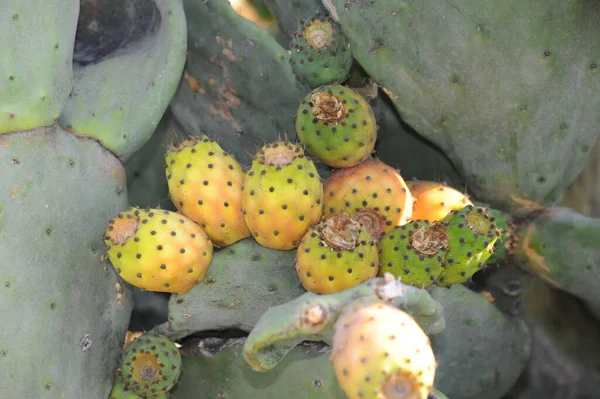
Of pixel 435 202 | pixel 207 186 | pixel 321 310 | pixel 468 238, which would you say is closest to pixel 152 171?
pixel 207 186

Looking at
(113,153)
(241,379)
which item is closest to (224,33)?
(113,153)

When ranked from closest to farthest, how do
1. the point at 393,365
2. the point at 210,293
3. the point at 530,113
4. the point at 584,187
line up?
the point at 393,365 → the point at 210,293 → the point at 530,113 → the point at 584,187

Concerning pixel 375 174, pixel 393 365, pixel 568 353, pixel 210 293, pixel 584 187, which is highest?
pixel 393 365

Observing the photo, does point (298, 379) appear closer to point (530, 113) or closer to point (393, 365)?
point (393, 365)

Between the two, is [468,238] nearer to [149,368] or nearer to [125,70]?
[149,368]

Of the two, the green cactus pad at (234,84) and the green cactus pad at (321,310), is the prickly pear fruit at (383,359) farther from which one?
the green cactus pad at (234,84)

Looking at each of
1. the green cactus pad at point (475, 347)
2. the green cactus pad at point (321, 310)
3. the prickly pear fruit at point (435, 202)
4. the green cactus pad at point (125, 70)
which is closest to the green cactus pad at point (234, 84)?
the green cactus pad at point (125, 70)

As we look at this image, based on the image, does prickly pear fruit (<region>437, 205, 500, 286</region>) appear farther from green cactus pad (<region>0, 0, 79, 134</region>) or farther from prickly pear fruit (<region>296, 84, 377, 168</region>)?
green cactus pad (<region>0, 0, 79, 134</region>)
